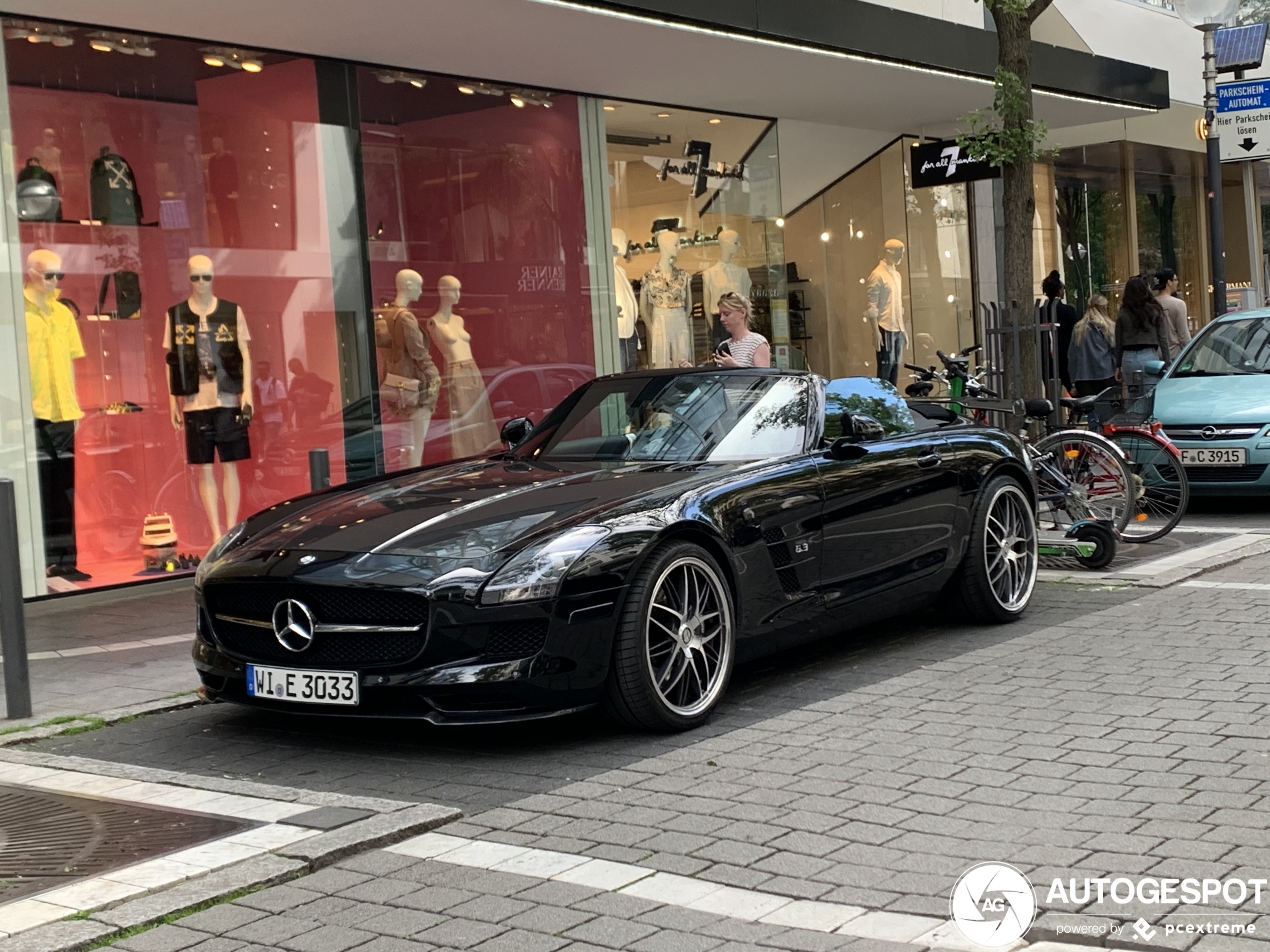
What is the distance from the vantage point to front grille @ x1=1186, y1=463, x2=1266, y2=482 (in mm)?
12047

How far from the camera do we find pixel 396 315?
13.1 meters

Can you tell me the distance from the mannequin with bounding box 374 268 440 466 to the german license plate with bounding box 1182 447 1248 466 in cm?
657

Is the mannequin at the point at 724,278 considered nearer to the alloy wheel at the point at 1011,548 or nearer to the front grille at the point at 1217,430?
the front grille at the point at 1217,430

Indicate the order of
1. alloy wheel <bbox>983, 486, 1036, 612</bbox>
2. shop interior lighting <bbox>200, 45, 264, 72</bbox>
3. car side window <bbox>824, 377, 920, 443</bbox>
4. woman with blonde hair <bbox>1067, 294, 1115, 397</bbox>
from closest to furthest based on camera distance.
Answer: car side window <bbox>824, 377, 920, 443</bbox> → alloy wheel <bbox>983, 486, 1036, 612</bbox> → shop interior lighting <bbox>200, 45, 264, 72</bbox> → woman with blonde hair <bbox>1067, 294, 1115, 397</bbox>

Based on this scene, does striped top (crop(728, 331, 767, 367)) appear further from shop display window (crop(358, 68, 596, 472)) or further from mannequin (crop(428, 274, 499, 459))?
mannequin (crop(428, 274, 499, 459))

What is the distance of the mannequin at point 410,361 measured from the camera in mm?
12992

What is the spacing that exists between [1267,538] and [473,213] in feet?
24.7

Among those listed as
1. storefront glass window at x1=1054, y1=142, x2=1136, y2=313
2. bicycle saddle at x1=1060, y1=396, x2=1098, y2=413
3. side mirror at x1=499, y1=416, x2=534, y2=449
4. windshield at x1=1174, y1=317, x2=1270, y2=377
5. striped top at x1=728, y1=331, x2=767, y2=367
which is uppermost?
storefront glass window at x1=1054, y1=142, x2=1136, y2=313

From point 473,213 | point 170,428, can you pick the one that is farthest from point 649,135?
point 170,428

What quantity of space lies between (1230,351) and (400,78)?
26.4 ft

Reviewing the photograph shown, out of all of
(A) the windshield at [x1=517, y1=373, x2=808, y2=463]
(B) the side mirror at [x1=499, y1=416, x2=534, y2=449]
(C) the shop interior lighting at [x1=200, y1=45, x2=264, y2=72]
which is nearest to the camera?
(A) the windshield at [x1=517, y1=373, x2=808, y2=463]

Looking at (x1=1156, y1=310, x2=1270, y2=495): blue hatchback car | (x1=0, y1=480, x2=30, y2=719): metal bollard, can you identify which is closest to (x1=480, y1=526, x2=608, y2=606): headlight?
(x1=0, y1=480, x2=30, y2=719): metal bollard

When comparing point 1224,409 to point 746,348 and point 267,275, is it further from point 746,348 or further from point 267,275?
point 267,275

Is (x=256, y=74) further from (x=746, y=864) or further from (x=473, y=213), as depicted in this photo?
(x=746, y=864)
